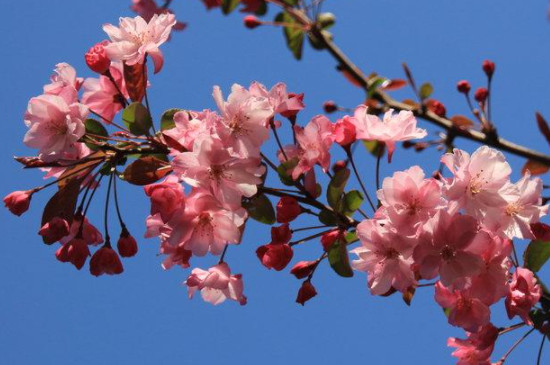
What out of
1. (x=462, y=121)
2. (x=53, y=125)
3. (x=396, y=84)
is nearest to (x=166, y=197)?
(x=53, y=125)

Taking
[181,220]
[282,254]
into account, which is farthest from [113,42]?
[282,254]

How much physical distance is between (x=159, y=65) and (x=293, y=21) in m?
1.37

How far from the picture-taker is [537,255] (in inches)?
78.0

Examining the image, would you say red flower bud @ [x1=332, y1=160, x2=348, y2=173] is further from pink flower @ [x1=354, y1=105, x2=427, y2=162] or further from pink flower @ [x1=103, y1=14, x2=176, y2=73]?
pink flower @ [x1=103, y1=14, x2=176, y2=73]

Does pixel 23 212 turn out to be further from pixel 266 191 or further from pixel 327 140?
pixel 327 140

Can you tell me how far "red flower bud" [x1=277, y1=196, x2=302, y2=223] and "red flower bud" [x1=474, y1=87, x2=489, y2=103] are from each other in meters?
1.03

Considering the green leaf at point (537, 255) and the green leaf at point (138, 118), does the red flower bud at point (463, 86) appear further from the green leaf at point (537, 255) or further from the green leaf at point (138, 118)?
the green leaf at point (138, 118)

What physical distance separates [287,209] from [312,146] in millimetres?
177

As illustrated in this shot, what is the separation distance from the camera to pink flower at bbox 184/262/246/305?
1.94 m

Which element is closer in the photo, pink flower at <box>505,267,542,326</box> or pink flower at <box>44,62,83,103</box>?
pink flower at <box>505,267,542,326</box>

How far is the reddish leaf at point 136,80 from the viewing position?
77.7 inches

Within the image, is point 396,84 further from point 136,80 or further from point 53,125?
point 53,125

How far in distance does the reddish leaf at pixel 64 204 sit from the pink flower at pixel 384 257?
78 centimetres

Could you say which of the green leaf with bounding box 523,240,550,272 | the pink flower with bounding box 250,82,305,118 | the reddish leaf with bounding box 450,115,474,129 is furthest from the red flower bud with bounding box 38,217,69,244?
the reddish leaf with bounding box 450,115,474,129
